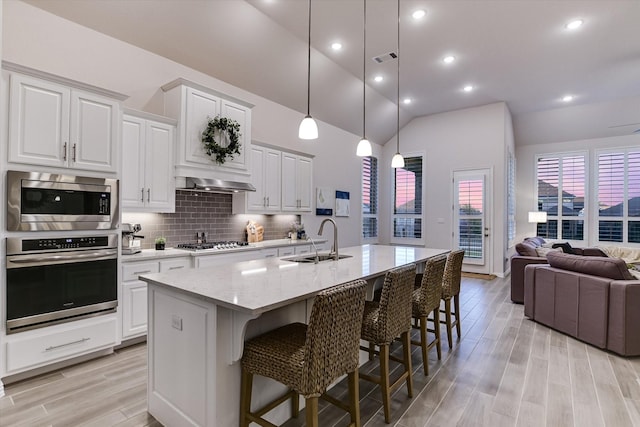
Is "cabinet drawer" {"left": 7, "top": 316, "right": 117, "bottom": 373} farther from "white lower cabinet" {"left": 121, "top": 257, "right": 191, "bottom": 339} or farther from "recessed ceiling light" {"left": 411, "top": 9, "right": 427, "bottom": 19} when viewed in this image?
"recessed ceiling light" {"left": 411, "top": 9, "right": 427, "bottom": 19}

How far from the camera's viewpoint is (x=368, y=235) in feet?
26.9

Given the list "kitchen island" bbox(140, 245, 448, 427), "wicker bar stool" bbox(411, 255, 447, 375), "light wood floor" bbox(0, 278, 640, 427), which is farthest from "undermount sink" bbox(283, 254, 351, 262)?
"light wood floor" bbox(0, 278, 640, 427)

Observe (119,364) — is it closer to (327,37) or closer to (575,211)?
(327,37)

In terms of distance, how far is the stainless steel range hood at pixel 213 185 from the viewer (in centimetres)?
383

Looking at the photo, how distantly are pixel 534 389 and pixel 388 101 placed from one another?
5876mm

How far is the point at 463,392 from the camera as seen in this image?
250 cm

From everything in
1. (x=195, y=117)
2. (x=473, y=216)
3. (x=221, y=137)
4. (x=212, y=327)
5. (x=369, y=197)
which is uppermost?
(x=195, y=117)

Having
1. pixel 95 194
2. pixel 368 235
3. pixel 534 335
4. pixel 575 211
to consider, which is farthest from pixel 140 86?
pixel 575 211

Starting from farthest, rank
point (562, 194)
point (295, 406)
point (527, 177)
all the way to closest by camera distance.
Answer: point (527, 177), point (562, 194), point (295, 406)

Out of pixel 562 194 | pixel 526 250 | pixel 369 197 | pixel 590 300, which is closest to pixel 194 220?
pixel 590 300

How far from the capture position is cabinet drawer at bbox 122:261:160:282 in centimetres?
319

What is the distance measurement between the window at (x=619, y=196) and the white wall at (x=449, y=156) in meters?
2.38

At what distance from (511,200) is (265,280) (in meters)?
7.76

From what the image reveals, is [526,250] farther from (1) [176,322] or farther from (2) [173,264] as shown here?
(1) [176,322]
